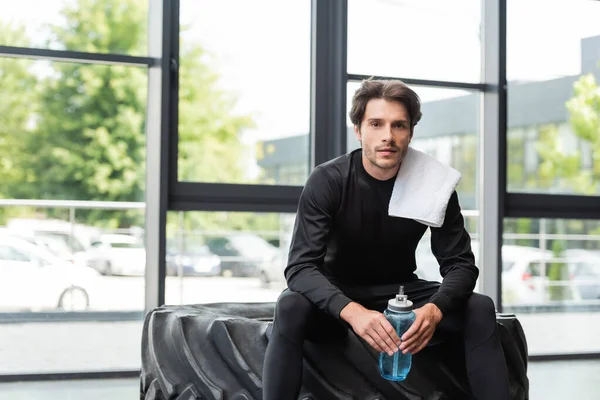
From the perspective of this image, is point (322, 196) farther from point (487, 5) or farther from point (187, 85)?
point (487, 5)

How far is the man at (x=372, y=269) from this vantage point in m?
1.67

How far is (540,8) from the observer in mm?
3689

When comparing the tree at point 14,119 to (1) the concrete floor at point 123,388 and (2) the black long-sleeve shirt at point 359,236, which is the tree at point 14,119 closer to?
(1) the concrete floor at point 123,388

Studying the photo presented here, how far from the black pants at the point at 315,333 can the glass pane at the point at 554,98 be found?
1993 mm

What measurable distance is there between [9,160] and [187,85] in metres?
0.83

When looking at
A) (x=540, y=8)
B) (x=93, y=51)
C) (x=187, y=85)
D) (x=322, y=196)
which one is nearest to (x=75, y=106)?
(x=93, y=51)

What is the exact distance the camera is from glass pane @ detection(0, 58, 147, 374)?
3016 mm

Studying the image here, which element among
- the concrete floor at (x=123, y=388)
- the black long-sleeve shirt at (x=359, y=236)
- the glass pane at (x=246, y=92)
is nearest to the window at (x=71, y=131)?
the glass pane at (x=246, y=92)

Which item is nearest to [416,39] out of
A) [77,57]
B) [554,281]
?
[554,281]

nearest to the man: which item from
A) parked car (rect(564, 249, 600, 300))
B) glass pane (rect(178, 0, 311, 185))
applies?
glass pane (rect(178, 0, 311, 185))

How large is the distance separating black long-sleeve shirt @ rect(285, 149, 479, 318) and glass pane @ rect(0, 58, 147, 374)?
143 centimetres

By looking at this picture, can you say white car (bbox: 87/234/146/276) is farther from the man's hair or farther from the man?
the man's hair

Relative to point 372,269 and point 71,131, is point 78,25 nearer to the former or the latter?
point 71,131

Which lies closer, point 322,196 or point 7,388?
point 322,196
